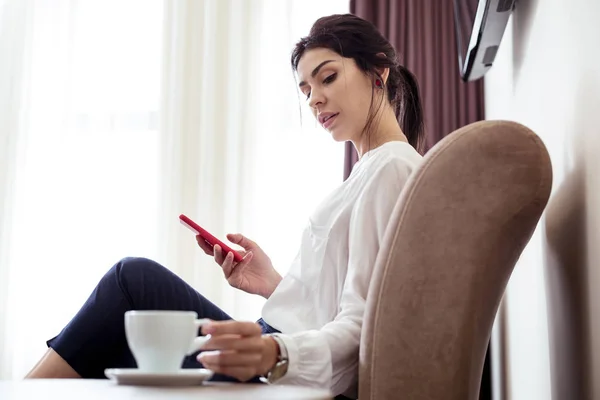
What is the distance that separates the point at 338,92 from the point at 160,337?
856 mm

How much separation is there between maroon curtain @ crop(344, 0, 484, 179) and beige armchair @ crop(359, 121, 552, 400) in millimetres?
1727

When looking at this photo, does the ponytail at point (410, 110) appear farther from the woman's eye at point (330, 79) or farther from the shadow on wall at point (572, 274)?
the shadow on wall at point (572, 274)

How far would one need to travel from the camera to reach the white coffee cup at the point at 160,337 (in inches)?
27.5

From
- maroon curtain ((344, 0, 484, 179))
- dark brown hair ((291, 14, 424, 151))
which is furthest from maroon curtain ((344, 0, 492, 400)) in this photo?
dark brown hair ((291, 14, 424, 151))

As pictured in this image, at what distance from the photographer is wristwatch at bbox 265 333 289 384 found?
2.86 feet

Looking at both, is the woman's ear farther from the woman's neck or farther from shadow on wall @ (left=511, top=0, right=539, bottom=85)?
shadow on wall @ (left=511, top=0, right=539, bottom=85)

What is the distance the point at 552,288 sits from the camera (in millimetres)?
1119

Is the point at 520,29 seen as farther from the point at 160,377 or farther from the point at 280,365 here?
the point at 160,377

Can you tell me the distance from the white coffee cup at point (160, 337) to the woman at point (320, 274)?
0.21 feet

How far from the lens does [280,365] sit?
0.87m

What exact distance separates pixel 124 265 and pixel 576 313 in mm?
767

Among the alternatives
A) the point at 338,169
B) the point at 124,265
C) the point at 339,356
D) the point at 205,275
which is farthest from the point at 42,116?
the point at 339,356

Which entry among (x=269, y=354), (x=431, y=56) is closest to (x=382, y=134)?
(x=269, y=354)

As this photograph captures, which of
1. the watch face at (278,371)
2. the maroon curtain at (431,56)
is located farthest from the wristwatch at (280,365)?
the maroon curtain at (431,56)
